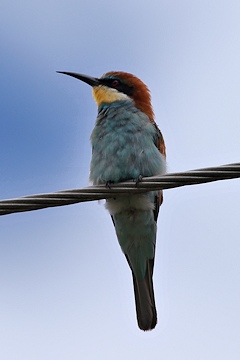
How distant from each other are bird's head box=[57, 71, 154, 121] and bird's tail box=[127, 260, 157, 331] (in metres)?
1.13

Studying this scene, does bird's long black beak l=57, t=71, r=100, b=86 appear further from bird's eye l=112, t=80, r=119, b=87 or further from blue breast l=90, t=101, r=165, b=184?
blue breast l=90, t=101, r=165, b=184

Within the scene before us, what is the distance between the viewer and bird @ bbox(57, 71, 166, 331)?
4.30 meters

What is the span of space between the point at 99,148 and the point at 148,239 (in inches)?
27.2

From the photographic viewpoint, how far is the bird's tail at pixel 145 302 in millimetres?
4801

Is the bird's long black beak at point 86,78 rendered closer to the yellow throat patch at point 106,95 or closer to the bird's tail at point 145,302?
the yellow throat patch at point 106,95

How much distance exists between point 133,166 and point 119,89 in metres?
1.00

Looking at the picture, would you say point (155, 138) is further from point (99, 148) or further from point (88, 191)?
point (88, 191)

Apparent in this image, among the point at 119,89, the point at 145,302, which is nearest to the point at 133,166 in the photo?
the point at 119,89

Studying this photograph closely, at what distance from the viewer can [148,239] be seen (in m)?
4.60

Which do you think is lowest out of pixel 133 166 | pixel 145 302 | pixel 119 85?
pixel 145 302

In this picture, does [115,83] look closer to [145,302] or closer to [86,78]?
[86,78]

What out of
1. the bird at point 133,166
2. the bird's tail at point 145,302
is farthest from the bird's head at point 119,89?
the bird's tail at point 145,302

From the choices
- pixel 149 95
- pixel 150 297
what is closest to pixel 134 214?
pixel 150 297

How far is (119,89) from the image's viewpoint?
16.7ft
